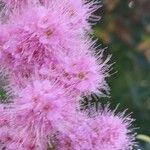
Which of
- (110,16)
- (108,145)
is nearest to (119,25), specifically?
(110,16)

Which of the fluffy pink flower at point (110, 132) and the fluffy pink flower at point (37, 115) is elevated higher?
the fluffy pink flower at point (110, 132)

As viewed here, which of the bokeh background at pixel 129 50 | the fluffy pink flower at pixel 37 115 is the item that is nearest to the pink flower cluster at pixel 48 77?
the fluffy pink flower at pixel 37 115

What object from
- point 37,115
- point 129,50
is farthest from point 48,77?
point 129,50

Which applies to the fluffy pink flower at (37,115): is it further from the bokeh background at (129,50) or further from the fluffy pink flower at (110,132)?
the bokeh background at (129,50)

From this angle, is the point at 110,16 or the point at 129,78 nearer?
the point at 129,78

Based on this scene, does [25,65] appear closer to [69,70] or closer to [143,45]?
[69,70]

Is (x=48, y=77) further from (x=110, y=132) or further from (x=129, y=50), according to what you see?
(x=129, y=50)

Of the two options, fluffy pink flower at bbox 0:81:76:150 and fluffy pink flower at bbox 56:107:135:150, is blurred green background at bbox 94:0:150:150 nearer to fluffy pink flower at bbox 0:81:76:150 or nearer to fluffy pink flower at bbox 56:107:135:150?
fluffy pink flower at bbox 56:107:135:150
